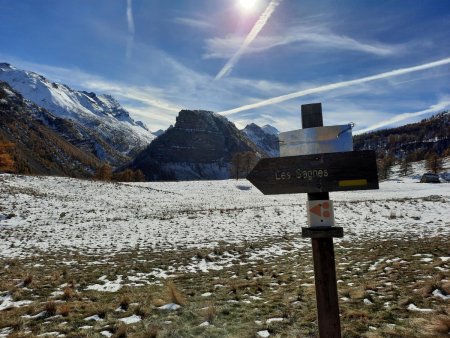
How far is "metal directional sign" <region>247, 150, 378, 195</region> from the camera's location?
13.6 ft

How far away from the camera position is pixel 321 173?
4.25 metres

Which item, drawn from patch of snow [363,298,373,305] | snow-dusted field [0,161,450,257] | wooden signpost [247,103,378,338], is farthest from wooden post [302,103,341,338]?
snow-dusted field [0,161,450,257]

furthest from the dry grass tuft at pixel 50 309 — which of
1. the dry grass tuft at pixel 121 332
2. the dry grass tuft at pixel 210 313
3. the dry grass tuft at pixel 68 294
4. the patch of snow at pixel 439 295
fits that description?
the patch of snow at pixel 439 295

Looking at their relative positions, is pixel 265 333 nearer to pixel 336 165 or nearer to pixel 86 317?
pixel 336 165

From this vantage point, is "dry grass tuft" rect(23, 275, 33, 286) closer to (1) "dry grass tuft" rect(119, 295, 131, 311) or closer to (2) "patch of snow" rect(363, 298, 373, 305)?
(1) "dry grass tuft" rect(119, 295, 131, 311)

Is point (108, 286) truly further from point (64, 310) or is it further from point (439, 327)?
point (439, 327)

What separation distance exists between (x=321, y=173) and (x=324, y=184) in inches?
6.3

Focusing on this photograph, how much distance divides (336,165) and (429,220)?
2013 centimetres

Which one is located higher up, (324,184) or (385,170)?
(385,170)

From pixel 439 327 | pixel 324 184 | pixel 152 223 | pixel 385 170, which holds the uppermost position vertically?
pixel 385 170

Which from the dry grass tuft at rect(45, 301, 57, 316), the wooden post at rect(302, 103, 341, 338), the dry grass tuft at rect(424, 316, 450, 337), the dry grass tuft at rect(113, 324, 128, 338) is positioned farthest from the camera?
the dry grass tuft at rect(45, 301, 57, 316)

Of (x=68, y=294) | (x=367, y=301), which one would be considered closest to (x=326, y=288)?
(x=367, y=301)

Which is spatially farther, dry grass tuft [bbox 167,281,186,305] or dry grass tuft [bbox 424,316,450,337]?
dry grass tuft [bbox 167,281,186,305]

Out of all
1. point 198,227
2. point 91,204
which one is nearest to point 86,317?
point 198,227
